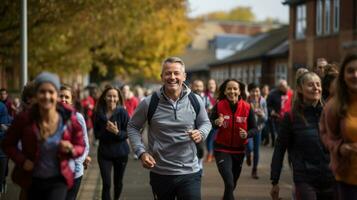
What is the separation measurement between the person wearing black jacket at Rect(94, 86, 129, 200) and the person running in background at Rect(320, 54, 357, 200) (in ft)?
13.8

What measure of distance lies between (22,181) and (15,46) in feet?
41.6

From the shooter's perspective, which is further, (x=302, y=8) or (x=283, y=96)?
(x=302, y=8)

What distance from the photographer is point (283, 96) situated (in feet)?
55.7

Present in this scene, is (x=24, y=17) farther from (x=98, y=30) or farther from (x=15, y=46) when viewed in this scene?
(x=98, y=30)

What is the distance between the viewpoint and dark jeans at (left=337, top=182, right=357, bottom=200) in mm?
4855

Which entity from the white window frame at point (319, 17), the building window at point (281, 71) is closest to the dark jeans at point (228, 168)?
the white window frame at point (319, 17)

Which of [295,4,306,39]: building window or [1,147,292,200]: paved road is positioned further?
[295,4,306,39]: building window

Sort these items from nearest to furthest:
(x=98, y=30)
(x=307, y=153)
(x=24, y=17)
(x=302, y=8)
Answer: (x=307, y=153)
(x=24, y=17)
(x=98, y=30)
(x=302, y=8)

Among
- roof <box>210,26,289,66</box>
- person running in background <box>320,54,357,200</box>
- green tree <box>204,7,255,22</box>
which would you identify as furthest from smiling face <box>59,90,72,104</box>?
green tree <box>204,7,255,22</box>

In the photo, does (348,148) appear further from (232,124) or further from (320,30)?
(320,30)

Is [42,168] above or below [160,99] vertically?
below

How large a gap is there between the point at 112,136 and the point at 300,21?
27595mm

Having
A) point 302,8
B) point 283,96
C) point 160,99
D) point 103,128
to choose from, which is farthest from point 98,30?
point 302,8

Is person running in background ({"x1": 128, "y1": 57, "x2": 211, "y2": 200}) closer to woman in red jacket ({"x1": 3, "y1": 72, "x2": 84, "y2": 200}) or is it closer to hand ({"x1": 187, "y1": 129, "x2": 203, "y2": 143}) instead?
hand ({"x1": 187, "y1": 129, "x2": 203, "y2": 143})
